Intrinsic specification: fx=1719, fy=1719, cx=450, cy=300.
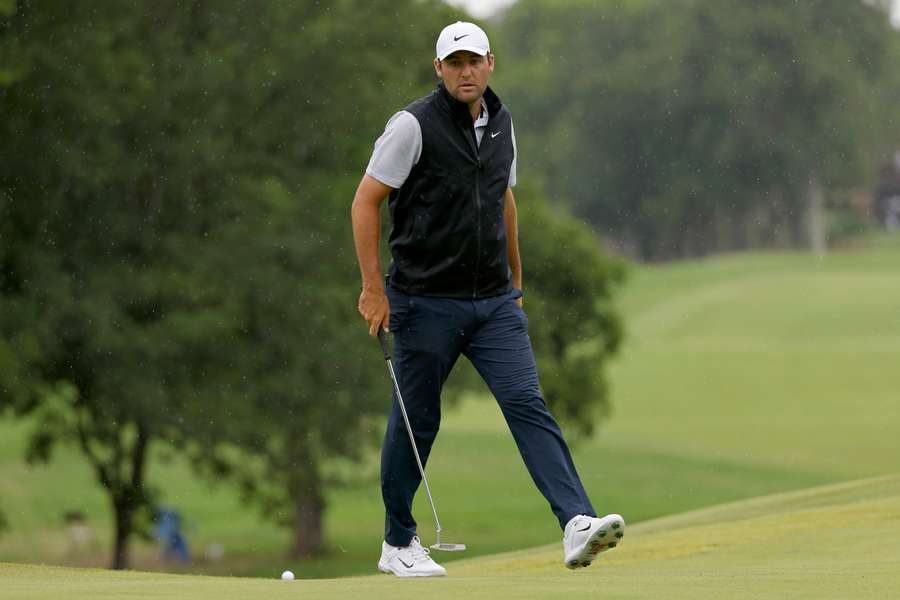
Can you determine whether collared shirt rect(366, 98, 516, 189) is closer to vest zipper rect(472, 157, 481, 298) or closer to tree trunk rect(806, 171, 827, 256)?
vest zipper rect(472, 157, 481, 298)

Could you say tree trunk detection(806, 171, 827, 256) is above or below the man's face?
below

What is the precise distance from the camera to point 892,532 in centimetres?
825

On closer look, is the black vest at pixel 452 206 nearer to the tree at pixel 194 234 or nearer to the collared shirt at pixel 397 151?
the collared shirt at pixel 397 151

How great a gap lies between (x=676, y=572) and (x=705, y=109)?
8568 cm

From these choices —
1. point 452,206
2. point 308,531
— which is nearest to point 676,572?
point 452,206

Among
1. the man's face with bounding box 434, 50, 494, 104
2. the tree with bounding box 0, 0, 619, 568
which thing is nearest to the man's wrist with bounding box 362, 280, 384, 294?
the man's face with bounding box 434, 50, 494, 104

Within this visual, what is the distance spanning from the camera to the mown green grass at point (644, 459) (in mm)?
27266

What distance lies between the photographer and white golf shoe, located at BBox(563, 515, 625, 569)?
6.27m

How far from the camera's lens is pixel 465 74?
6.41m

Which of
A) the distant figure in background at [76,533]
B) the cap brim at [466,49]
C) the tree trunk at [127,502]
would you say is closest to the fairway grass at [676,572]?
the cap brim at [466,49]

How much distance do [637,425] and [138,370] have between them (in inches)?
765

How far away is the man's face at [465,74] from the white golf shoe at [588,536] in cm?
163

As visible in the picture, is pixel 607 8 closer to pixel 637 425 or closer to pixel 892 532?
pixel 637 425

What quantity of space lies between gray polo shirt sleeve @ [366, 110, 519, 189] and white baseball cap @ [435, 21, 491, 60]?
28 cm
